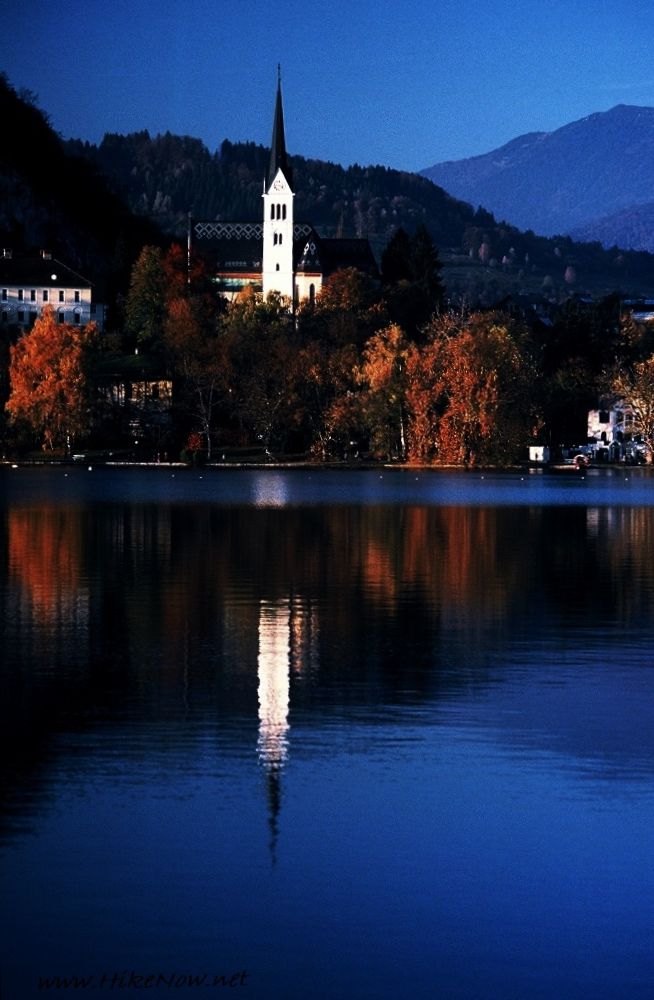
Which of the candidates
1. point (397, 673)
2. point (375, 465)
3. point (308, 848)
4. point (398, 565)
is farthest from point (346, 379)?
point (308, 848)

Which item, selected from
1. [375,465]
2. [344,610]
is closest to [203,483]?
[375,465]

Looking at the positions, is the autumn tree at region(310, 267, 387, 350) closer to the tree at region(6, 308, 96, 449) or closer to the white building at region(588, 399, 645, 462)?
the tree at region(6, 308, 96, 449)

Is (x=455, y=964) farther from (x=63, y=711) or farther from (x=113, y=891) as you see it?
(x=63, y=711)

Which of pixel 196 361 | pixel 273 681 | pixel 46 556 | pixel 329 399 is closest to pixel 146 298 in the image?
pixel 196 361

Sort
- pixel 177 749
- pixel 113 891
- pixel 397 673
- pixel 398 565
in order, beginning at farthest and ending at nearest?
pixel 398 565 → pixel 397 673 → pixel 177 749 → pixel 113 891

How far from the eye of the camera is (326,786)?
18938mm

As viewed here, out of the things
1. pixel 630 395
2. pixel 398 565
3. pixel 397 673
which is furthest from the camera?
pixel 630 395

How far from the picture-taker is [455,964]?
13258 millimetres

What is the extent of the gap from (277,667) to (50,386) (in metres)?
125

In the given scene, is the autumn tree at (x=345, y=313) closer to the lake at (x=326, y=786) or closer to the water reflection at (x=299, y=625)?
the water reflection at (x=299, y=625)

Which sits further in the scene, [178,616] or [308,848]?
[178,616]

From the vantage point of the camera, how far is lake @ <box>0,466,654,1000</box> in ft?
44.0

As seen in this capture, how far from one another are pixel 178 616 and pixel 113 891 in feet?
66.9

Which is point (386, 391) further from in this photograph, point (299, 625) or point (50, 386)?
point (299, 625)
